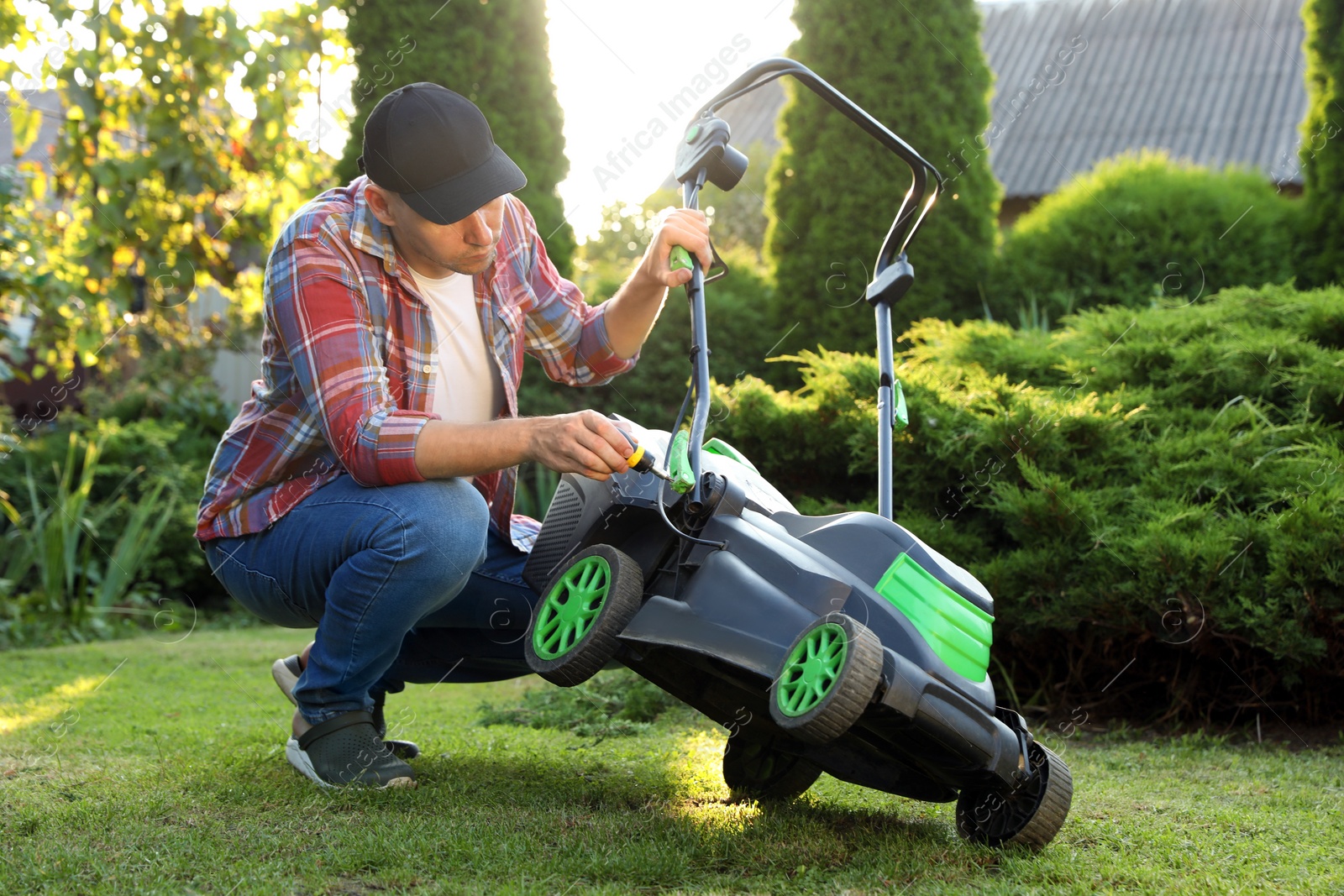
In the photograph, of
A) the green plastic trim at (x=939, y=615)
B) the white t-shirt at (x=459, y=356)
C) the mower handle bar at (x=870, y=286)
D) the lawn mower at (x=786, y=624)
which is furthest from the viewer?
the white t-shirt at (x=459, y=356)

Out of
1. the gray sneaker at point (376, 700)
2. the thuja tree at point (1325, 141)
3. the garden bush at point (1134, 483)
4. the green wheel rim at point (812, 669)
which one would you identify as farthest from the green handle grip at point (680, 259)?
the thuja tree at point (1325, 141)

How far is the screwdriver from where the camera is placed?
1.90m

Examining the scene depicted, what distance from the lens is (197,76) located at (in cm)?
592

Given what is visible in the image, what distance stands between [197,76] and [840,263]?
339cm

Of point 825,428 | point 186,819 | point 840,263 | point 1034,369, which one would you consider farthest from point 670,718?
point 840,263

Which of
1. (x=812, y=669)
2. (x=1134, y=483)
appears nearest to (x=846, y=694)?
(x=812, y=669)

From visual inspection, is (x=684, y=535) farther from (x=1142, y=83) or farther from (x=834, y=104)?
(x=1142, y=83)

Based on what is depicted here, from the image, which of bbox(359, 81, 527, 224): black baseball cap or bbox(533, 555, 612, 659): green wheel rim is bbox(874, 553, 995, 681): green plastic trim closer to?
bbox(533, 555, 612, 659): green wheel rim

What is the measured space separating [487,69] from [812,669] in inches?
223

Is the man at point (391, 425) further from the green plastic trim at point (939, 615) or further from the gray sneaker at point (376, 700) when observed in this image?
the green plastic trim at point (939, 615)

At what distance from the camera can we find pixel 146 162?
586cm

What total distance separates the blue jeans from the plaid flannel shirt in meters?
0.05

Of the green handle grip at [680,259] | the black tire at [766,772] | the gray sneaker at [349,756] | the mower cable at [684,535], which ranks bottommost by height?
the black tire at [766,772]

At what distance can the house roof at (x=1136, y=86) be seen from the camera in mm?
15172
